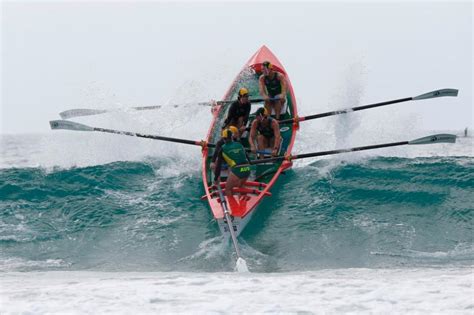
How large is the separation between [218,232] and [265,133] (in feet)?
8.93

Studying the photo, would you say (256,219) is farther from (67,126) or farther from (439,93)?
(439,93)

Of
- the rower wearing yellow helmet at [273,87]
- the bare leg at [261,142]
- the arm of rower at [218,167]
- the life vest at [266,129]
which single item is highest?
the rower wearing yellow helmet at [273,87]

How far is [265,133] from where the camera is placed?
1359 cm

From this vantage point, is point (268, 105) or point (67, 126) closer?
point (67, 126)

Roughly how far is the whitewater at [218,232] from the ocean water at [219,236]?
0.11 ft

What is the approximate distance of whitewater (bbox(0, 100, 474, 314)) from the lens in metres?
7.25

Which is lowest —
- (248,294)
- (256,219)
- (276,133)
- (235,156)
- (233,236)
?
(256,219)

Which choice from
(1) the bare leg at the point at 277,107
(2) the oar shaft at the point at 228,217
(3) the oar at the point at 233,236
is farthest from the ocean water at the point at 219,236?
(1) the bare leg at the point at 277,107

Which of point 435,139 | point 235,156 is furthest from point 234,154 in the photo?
point 435,139

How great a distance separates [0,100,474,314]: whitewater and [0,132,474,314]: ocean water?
3cm

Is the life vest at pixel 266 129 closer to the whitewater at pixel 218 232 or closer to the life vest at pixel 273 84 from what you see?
the whitewater at pixel 218 232

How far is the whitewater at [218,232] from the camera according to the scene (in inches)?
286

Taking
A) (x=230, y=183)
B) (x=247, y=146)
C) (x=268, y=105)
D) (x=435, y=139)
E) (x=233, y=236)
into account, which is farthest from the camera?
(x=268, y=105)

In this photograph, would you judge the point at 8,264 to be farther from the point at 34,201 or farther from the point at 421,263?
the point at 421,263
